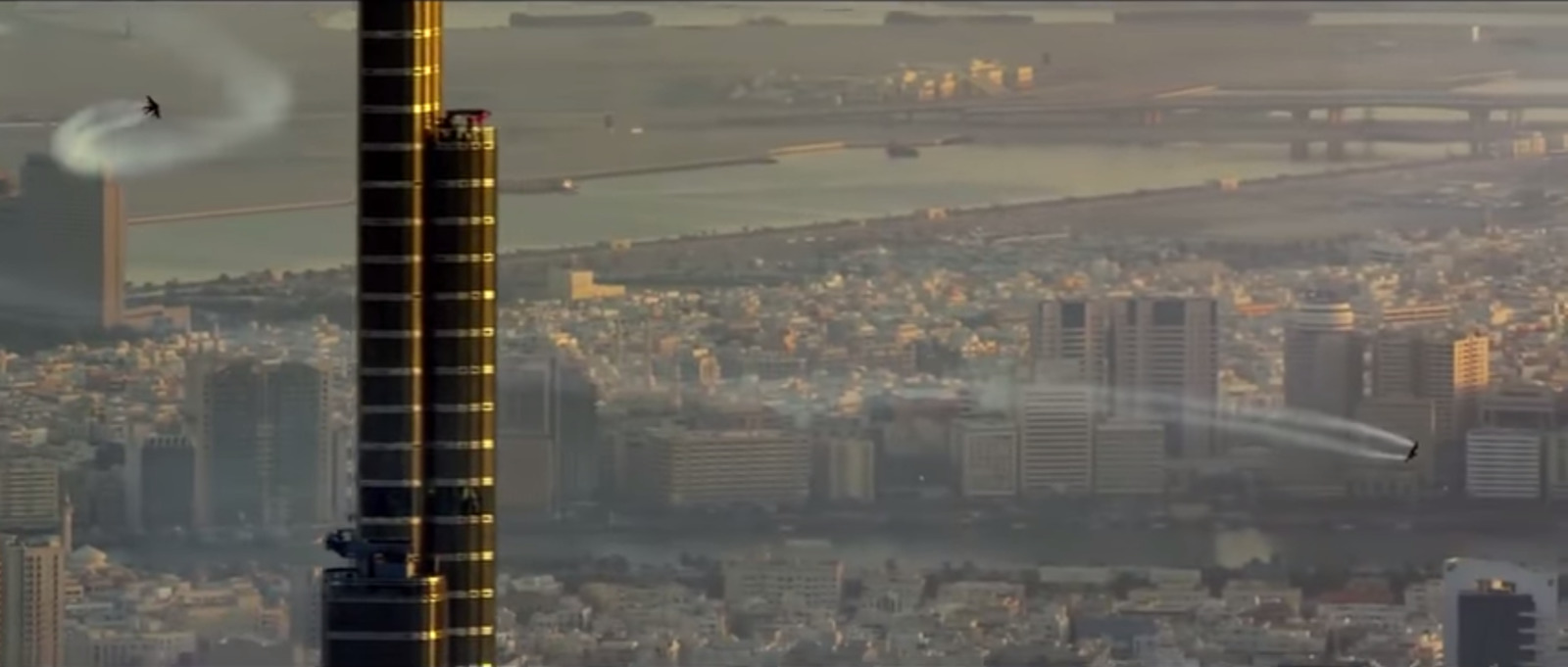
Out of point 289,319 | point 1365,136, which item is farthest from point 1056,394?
point 289,319

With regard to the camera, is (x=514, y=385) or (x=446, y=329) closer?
(x=446, y=329)

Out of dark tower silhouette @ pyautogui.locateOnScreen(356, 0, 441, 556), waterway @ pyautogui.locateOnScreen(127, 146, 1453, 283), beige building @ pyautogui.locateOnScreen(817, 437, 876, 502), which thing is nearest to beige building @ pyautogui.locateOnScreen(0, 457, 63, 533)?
waterway @ pyautogui.locateOnScreen(127, 146, 1453, 283)

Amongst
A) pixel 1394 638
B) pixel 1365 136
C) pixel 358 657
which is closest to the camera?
pixel 358 657

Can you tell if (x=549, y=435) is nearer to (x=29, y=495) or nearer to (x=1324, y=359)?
(x=29, y=495)

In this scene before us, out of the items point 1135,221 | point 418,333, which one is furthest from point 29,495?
point 418,333

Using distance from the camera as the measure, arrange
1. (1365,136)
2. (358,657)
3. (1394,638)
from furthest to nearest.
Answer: (1365,136), (1394,638), (358,657)

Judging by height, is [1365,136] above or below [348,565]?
above

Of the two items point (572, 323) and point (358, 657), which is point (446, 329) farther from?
point (572, 323)
